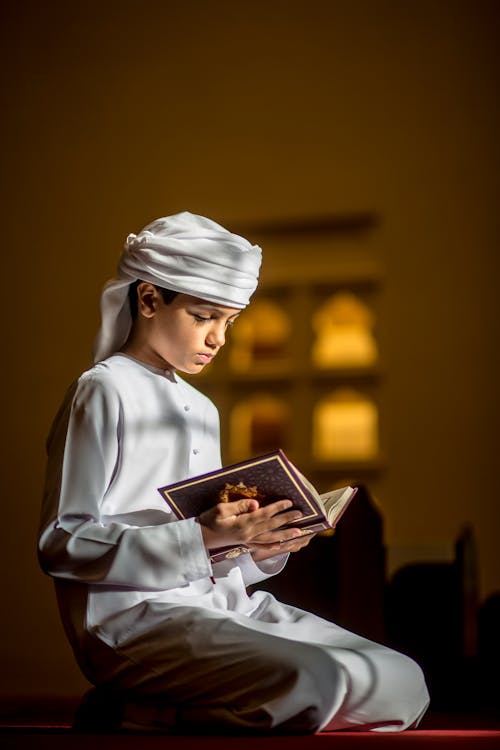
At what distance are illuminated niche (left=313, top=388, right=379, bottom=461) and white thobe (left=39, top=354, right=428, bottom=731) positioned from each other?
159 inches

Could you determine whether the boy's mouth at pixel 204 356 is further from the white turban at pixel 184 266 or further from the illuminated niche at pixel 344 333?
the illuminated niche at pixel 344 333

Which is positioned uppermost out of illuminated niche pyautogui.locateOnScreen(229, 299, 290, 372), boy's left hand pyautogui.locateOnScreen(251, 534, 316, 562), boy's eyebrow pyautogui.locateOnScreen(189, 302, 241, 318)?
boy's eyebrow pyautogui.locateOnScreen(189, 302, 241, 318)

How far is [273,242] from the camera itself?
6.24m

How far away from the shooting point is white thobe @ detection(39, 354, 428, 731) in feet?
6.31

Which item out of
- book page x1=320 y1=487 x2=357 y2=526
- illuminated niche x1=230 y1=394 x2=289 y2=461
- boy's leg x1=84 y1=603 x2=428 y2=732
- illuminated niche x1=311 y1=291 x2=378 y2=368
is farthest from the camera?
illuminated niche x1=230 y1=394 x2=289 y2=461

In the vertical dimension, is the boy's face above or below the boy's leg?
above

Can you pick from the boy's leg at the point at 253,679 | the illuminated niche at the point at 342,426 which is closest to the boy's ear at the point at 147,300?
the boy's leg at the point at 253,679

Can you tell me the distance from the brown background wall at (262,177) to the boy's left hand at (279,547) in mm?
3500

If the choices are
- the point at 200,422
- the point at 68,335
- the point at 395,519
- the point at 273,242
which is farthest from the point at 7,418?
the point at 200,422

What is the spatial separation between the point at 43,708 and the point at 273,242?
3.69 meters

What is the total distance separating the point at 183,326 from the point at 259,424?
4.25 metres

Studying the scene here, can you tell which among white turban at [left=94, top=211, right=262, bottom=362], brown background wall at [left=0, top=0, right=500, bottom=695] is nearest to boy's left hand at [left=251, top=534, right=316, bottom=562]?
white turban at [left=94, top=211, right=262, bottom=362]

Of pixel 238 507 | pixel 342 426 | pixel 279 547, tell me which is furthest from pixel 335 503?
pixel 342 426

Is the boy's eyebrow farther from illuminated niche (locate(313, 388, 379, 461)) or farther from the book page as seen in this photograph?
illuminated niche (locate(313, 388, 379, 461))
